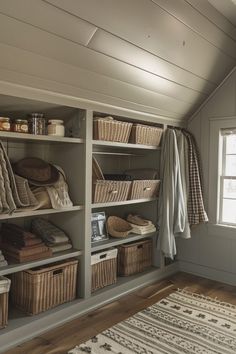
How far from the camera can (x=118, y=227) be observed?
126 inches

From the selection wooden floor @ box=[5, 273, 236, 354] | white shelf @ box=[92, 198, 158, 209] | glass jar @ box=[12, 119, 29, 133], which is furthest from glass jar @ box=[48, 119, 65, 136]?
wooden floor @ box=[5, 273, 236, 354]

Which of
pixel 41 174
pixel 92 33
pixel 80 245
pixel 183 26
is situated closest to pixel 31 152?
pixel 41 174

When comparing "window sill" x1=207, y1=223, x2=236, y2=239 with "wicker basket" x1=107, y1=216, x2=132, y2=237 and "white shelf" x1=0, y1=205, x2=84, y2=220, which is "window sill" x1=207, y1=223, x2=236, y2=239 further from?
"white shelf" x1=0, y1=205, x2=84, y2=220

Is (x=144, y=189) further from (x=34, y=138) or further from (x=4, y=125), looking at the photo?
(x=4, y=125)

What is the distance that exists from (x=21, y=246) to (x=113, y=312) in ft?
3.15

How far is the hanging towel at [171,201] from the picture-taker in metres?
3.13

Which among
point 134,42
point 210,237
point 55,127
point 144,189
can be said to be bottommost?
point 210,237

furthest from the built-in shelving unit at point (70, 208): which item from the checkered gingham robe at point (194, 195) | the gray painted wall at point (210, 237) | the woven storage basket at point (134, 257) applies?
the gray painted wall at point (210, 237)

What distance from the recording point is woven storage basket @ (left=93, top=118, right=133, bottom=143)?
261cm

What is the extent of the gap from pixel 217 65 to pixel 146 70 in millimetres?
867

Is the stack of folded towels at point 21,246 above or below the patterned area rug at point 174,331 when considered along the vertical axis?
above

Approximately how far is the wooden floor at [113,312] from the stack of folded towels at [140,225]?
558 millimetres

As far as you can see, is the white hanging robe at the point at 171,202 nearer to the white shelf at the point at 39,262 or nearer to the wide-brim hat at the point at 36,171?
the white shelf at the point at 39,262

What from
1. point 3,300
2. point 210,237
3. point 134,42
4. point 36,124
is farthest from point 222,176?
point 3,300
